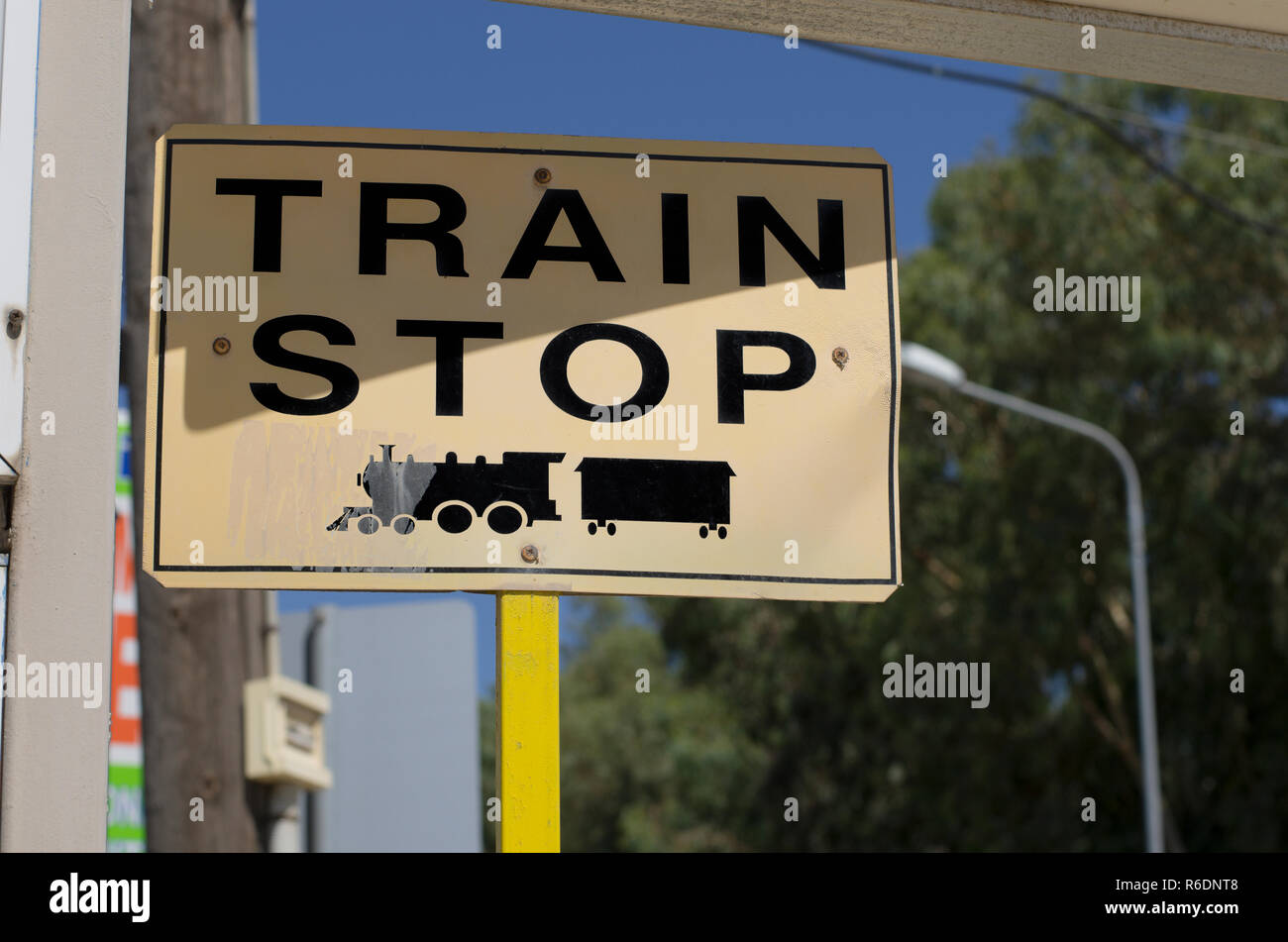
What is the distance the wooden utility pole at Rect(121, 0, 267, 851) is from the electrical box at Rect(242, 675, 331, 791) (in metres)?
0.08

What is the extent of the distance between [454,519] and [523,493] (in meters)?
0.10

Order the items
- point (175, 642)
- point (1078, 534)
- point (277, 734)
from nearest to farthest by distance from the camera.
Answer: point (175, 642) → point (277, 734) → point (1078, 534)

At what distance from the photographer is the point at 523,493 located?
2.24 meters

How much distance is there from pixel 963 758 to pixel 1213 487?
4910mm

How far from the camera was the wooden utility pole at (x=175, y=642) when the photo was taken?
5887 mm

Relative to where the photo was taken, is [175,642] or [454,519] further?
[175,642]

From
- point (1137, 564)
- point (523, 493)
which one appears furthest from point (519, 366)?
point (1137, 564)

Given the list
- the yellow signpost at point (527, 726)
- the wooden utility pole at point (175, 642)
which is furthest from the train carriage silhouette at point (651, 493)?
the wooden utility pole at point (175, 642)

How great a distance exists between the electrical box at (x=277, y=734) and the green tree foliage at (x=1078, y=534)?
1304 cm

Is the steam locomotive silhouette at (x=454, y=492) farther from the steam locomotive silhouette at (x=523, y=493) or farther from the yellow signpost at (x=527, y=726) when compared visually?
the yellow signpost at (x=527, y=726)

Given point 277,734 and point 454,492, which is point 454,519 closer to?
point 454,492

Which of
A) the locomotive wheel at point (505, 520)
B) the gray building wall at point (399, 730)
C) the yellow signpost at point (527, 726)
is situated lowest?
the gray building wall at point (399, 730)
